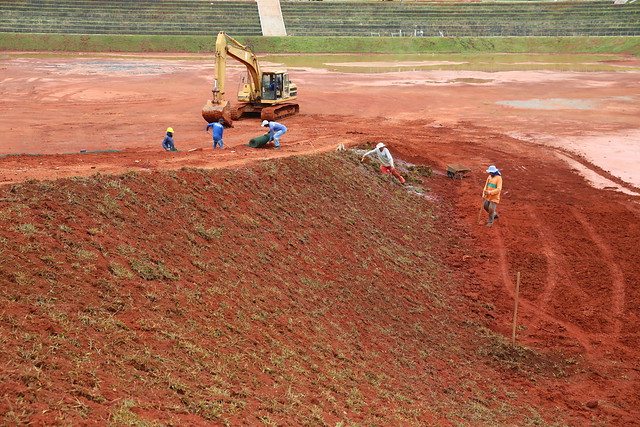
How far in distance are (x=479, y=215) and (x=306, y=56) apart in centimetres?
5263

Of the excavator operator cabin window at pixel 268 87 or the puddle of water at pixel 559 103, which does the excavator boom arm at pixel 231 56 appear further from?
the puddle of water at pixel 559 103

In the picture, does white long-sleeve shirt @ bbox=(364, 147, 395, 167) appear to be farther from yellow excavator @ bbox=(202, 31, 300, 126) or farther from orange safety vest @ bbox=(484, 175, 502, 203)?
yellow excavator @ bbox=(202, 31, 300, 126)

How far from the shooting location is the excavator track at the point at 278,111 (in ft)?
Result: 104

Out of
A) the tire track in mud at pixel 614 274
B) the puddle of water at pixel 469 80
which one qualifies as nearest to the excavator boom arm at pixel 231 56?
the tire track in mud at pixel 614 274

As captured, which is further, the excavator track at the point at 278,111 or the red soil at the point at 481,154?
the excavator track at the point at 278,111

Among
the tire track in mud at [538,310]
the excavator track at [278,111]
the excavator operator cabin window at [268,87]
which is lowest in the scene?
the tire track in mud at [538,310]

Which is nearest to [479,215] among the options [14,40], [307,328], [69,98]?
[307,328]

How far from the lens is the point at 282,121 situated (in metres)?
32.5

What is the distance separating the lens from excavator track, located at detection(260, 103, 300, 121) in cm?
3159

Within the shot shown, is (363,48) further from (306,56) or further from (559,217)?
(559,217)

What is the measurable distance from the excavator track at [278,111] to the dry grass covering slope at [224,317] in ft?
50.7

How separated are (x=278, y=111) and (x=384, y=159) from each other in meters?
12.3

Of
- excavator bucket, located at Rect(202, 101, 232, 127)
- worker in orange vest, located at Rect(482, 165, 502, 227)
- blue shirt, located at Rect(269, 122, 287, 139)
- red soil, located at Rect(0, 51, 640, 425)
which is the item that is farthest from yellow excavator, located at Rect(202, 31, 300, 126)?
worker in orange vest, located at Rect(482, 165, 502, 227)

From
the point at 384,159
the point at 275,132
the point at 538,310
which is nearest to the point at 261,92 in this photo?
the point at 275,132
